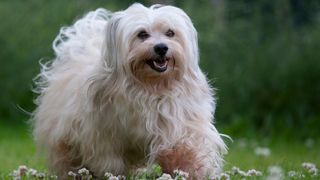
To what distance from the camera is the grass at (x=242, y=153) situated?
336 inches

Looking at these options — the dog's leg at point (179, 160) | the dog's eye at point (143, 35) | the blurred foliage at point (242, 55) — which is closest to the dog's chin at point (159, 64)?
the dog's eye at point (143, 35)

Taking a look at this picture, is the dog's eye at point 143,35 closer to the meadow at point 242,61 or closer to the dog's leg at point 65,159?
the dog's leg at point 65,159

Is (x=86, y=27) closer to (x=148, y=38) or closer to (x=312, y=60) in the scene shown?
(x=148, y=38)

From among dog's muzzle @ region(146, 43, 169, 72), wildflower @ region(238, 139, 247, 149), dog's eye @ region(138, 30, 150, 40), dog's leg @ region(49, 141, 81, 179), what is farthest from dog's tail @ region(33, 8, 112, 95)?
wildflower @ region(238, 139, 247, 149)

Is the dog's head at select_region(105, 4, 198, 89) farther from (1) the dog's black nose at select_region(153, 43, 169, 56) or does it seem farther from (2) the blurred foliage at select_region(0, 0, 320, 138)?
(2) the blurred foliage at select_region(0, 0, 320, 138)

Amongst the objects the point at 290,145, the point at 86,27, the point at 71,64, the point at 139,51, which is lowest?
the point at 139,51

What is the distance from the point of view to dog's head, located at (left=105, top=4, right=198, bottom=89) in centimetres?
637

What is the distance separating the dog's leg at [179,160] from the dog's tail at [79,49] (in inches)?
45.0

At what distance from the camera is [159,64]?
6367 mm

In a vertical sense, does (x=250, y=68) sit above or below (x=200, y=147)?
above

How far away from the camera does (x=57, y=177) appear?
7.05 metres

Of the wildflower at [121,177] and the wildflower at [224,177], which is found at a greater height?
the wildflower at [224,177]

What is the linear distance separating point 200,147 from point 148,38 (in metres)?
0.82

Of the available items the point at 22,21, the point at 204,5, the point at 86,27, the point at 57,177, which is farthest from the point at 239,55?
the point at 57,177
